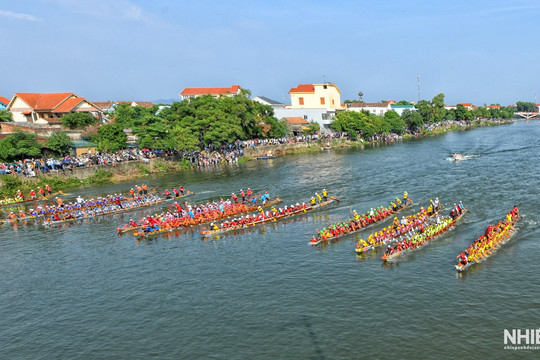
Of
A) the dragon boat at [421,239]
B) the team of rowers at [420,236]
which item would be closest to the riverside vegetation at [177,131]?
the team of rowers at [420,236]

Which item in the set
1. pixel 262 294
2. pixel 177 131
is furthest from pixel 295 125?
pixel 262 294

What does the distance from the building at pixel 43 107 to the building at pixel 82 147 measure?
13.6m

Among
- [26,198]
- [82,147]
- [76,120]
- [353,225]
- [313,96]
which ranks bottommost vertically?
[353,225]

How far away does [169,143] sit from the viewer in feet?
270

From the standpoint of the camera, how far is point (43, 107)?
92.1 metres

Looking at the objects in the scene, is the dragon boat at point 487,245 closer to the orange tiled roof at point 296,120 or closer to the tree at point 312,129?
the tree at point 312,129

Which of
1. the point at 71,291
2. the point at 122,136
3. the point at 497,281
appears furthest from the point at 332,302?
the point at 122,136

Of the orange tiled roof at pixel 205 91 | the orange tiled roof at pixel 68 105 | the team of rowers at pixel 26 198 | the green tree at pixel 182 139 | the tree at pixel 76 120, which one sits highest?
the orange tiled roof at pixel 205 91

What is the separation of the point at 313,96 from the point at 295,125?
17723mm

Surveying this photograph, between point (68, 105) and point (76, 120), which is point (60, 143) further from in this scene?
point (68, 105)

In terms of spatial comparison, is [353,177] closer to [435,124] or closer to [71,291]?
[71,291]

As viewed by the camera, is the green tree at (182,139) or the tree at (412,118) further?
the tree at (412,118)

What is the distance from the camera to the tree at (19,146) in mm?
69812

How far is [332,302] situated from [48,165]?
195 feet
